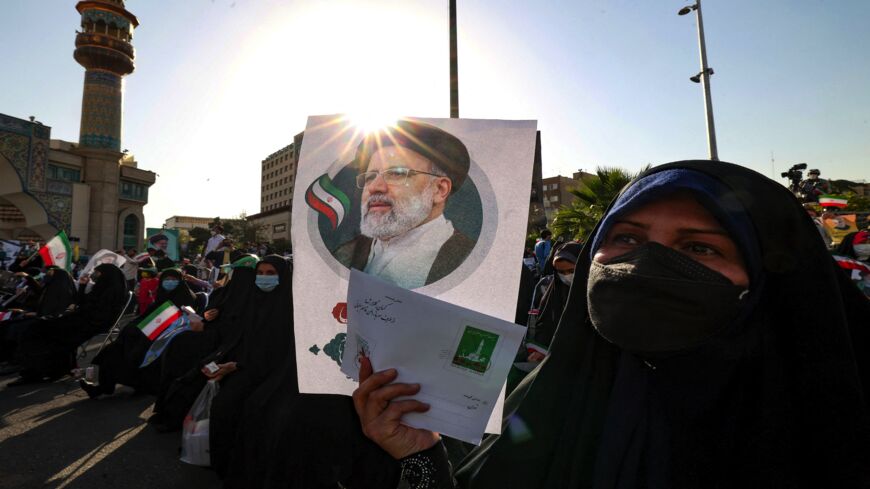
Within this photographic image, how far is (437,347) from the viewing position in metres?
0.78

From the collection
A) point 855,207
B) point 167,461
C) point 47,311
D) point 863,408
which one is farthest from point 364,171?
point 855,207

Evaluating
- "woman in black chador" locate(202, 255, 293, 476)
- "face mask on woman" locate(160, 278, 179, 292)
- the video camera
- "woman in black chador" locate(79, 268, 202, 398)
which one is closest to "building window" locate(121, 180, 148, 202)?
"face mask on woman" locate(160, 278, 179, 292)

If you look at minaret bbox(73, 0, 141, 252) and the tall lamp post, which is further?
minaret bbox(73, 0, 141, 252)

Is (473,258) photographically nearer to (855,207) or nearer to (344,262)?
(344,262)

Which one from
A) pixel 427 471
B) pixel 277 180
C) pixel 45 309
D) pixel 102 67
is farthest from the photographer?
pixel 277 180

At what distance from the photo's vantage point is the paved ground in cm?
316

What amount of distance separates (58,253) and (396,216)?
27.5 ft

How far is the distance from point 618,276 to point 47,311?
26.0 ft

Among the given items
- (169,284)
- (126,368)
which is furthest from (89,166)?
(126,368)

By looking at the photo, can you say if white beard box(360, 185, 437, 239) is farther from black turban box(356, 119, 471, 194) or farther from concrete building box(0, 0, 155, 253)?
concrete building box(0, 0, 155, 253)

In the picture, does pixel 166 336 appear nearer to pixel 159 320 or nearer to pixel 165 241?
pixel 159 320

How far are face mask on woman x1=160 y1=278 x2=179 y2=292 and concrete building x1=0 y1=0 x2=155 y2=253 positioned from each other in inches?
1042

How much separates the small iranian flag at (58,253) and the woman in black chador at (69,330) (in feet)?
3.45

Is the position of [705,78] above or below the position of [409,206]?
above
